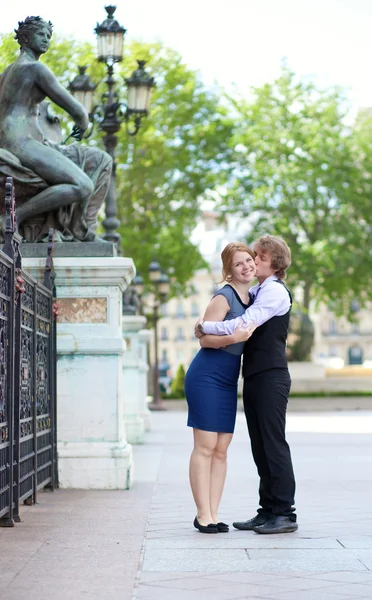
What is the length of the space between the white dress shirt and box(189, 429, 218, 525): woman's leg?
688 mm

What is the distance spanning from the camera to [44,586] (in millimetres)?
5215

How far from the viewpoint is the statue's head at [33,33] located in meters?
9.82

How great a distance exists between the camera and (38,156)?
989 centimetres

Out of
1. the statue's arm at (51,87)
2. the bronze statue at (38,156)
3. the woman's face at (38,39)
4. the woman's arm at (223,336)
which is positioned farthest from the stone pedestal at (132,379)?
the woman's arm at (223,336)

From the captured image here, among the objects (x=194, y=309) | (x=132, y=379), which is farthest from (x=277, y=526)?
(x=194, y=309)

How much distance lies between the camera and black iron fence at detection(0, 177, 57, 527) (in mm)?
7281

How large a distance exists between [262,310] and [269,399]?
0.59 metres

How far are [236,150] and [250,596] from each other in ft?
131

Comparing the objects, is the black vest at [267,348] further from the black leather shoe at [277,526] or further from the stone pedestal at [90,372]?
the stone pedestal at [90,372]

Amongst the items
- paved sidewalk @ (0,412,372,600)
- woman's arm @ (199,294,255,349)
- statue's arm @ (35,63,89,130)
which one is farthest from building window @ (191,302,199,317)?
woman's arm @ (199,294,255,349)

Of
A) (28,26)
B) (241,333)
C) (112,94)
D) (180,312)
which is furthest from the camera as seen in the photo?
(180,312)

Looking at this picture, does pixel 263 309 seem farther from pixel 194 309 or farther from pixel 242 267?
pixel 194 309

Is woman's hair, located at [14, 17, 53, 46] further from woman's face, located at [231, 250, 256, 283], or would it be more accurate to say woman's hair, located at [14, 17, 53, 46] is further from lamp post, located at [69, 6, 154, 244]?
lamp post, located at [69, 6, 154, 244]

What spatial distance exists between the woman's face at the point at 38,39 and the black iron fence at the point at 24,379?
5.47ft
